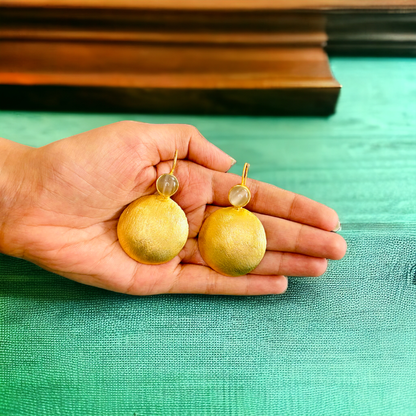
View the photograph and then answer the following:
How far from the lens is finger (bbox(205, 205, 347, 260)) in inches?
36.8

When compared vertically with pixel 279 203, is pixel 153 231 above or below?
below

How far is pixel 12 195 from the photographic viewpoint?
92 cm

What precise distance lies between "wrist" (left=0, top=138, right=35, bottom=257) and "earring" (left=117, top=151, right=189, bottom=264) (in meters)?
0.23

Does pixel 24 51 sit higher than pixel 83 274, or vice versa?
pixel 24 51

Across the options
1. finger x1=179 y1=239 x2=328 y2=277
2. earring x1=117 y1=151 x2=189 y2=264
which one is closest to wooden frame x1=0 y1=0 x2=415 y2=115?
earring x1=117 y1=151 x2=189 y2=264

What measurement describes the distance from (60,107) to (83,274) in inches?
27.7

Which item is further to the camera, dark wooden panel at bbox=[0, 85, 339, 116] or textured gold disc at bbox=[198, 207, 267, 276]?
dark wooden panel at bbox=[0, 85, 339, 116]

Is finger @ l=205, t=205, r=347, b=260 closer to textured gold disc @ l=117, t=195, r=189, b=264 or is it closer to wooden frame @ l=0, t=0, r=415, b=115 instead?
textured gold disc @ l=117, t=195, r=189, b=264

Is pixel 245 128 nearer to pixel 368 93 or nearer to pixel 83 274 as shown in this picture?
pixel 368 93

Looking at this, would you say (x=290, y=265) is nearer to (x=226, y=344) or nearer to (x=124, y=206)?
(x=226, y=344)

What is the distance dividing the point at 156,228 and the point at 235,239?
188mm

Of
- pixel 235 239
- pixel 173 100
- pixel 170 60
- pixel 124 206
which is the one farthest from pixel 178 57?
pixel 235 239

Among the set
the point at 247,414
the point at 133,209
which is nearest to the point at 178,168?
the point at 133,209

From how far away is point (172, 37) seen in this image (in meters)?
1.29
